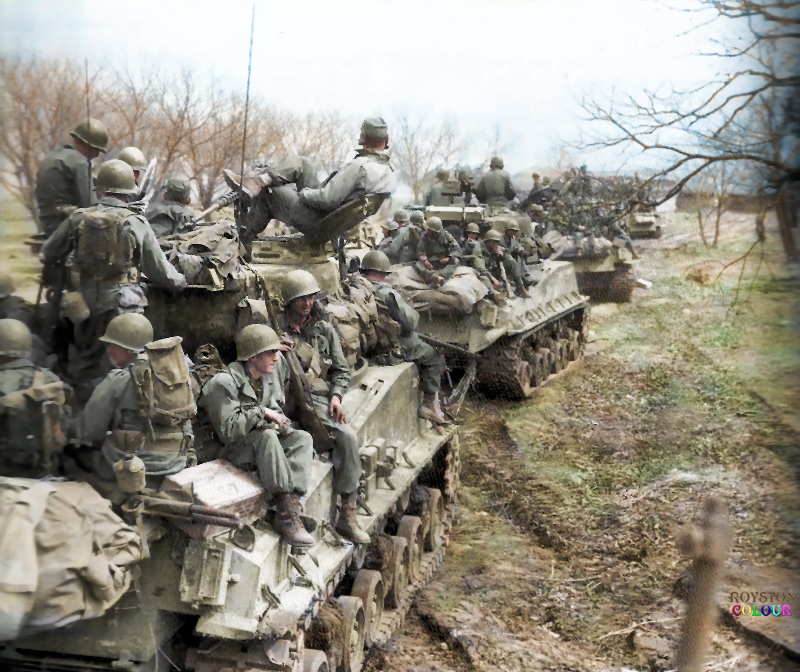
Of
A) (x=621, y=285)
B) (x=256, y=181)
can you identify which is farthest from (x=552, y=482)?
(x=256, y=181)

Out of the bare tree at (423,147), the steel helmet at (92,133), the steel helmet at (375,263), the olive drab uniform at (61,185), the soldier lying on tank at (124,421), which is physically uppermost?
the bare tree at (423,147)

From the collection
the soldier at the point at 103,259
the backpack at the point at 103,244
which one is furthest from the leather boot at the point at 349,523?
the backpack at the point at 103,244

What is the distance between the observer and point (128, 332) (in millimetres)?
3961

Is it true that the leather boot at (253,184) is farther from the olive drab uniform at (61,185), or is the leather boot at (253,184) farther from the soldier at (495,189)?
the soldier at (495,189)

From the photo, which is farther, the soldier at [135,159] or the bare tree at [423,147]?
the bare tree at [423,147]

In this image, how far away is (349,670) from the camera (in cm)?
553

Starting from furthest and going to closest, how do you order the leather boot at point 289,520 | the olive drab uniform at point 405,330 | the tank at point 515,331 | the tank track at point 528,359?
the tank track at point 528,359 < the tank at point 515,331 < the olive drab uniform at point 405,330 < the leather boot at point 289,520

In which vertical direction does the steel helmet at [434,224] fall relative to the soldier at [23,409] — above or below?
above

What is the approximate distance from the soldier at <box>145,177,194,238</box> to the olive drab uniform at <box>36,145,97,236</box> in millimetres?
763

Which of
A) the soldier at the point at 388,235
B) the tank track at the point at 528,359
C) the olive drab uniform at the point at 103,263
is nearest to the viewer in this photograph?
the olive drab uniform at the point at 103,263

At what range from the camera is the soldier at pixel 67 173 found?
348cm

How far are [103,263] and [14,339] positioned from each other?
1.17 meters

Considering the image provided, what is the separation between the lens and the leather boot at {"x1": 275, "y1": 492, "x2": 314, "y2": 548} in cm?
455

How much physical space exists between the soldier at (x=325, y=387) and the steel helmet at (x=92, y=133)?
6.17 ft
